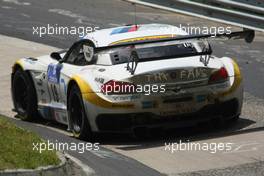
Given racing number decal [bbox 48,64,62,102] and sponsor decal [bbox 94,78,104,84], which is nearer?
sponsor decal [bbox 94,78,104,84]

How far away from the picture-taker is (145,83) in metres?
10.9

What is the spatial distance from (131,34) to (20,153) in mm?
3638

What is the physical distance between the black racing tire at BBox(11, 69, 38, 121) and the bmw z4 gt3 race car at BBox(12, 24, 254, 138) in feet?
2.95

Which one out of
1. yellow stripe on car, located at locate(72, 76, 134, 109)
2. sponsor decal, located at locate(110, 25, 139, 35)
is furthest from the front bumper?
sponsor decal, located at locate(110, 25, 139, 35)

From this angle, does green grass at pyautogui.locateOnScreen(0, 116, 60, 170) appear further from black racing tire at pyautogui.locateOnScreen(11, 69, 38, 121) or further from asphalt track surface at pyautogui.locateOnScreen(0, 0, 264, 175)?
black racing tire at pyautogui.locateOnScreen(11, 69, 38, 121)

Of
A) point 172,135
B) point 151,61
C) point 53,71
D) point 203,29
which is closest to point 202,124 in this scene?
point 172,135

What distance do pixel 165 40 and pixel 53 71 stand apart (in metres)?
1.87

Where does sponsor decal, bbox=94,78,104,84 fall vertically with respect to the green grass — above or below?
above

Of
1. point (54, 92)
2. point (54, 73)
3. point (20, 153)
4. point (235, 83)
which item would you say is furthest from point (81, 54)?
point (20, 153)

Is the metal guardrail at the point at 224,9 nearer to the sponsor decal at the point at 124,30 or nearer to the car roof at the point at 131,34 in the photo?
the car roof at the point at 131,34

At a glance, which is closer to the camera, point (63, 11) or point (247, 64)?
point (247, 64)

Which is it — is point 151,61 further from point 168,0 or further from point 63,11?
point 63,11

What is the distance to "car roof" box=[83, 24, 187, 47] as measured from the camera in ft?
39.2

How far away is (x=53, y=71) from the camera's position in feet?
40.6
